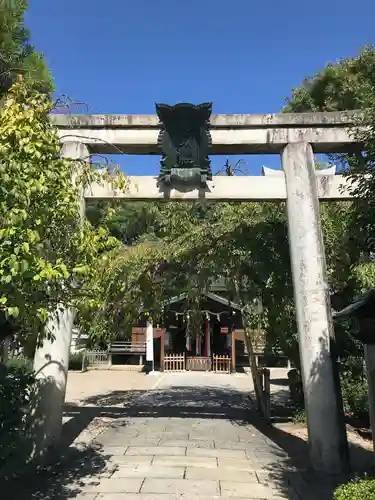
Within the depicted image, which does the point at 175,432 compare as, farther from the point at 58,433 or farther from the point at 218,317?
the point at 218,317

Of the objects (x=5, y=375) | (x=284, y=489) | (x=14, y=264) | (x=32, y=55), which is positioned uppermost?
(x=32, y=55)

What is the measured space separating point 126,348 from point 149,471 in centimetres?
2048

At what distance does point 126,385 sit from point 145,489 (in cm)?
1313

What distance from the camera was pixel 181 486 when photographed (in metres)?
5.38

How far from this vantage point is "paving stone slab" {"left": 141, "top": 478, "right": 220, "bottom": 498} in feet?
17.1

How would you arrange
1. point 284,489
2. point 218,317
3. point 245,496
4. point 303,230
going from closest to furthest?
point 245,496
point 284,489
point 303,230
point 218,317

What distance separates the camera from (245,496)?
16.8 feet

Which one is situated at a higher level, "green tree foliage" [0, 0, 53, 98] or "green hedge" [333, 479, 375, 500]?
"green tree foliage" [0, 0, 53, 98]

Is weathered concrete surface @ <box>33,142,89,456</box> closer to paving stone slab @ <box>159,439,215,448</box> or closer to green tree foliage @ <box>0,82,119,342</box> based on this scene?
paving stone slab @ <box>159,439,215,448</box>

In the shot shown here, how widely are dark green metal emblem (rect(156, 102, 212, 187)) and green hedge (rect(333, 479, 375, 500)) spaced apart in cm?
514

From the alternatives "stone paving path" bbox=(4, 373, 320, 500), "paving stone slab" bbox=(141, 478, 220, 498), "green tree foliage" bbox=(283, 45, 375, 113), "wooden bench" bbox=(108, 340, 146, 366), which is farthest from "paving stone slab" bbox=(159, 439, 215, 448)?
"wooden bench" bbox=(108, 340, 146, 366)

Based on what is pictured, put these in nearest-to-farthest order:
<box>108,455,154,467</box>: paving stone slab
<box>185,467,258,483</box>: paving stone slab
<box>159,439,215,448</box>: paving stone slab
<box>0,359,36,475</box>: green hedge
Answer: <box>0,359,36,475</box>: green hedge → <box>185,467,258,483</box>: paving stone slab → <box>108,455,154,467</box>: paving stone slab → <box>159,439,215,448</box>: paving stone slab

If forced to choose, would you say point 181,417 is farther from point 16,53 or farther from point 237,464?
point 16,53

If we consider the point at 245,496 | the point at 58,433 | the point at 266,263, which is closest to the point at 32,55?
the point at 266,263
